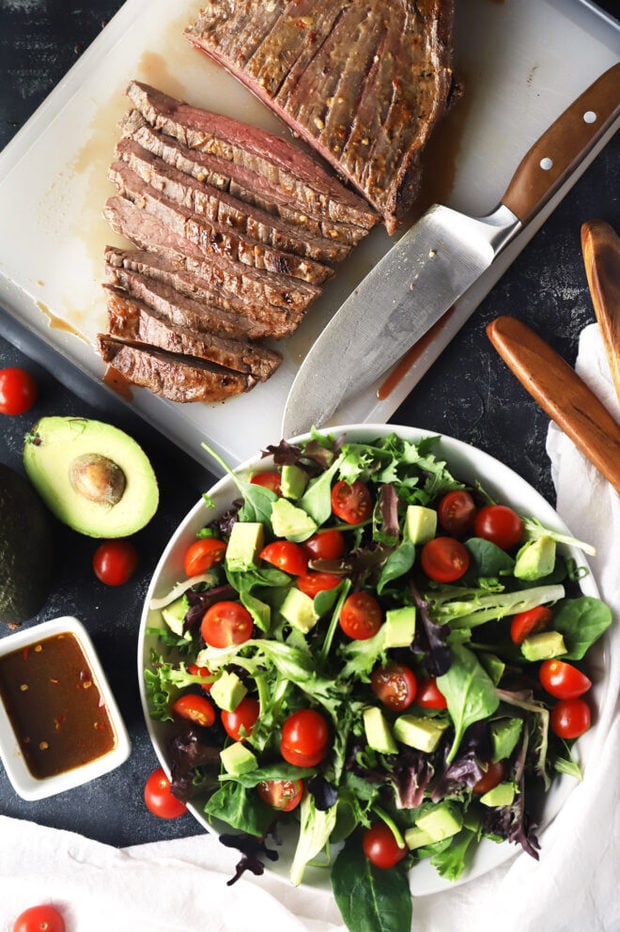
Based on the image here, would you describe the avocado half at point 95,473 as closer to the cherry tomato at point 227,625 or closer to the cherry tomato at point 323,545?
the cherry tomato at point 227,625

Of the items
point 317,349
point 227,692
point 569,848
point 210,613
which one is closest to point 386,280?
point 317,349

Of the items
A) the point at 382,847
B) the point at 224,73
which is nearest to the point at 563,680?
the point at 382,847

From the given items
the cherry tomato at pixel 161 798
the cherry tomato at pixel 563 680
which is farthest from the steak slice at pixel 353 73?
the cherry tomato at pixel 161 798

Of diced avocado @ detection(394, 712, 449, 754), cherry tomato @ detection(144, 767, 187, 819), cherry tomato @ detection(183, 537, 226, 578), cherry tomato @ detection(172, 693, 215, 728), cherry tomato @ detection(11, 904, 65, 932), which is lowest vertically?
cherry tomato @ detection(11, 904, 65, 932)

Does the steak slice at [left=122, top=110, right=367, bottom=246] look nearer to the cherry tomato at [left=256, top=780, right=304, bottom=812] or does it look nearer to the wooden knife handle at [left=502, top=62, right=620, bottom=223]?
the wooden knife handle at [left=502, top=62, right=620, bottom=223]

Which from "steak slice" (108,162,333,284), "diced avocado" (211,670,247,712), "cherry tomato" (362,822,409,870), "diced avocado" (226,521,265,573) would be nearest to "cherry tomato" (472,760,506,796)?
"cherry tomato" (362,822,409,870)
